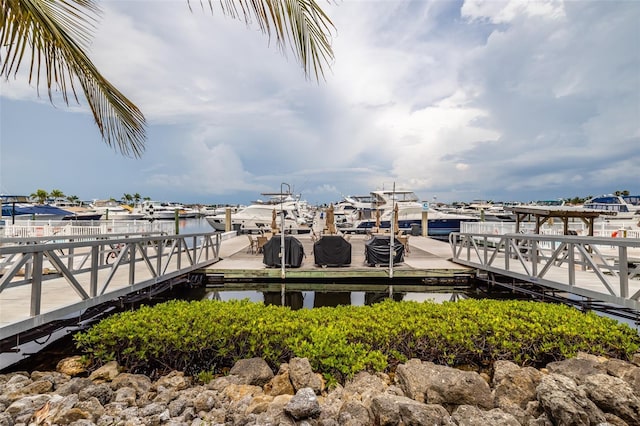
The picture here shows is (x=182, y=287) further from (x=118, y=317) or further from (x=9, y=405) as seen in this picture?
(x=9, y=405)

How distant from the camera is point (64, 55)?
2.80 metres

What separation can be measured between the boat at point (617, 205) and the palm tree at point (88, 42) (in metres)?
30.1

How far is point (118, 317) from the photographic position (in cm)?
481

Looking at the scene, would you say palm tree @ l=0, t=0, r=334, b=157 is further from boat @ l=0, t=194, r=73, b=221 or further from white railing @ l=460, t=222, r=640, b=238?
boat @ l=0, t=194, r=73, b=221

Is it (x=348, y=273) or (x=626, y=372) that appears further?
(x=348, y=273)

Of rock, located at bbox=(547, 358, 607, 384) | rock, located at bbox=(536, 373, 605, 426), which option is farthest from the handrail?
rock, located at bbox=(536, 373, 605, 426)

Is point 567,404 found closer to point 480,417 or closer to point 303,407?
point 480,417

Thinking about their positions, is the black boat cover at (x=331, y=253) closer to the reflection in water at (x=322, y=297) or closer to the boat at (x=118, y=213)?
the reflection in water at (x=322, y=297)

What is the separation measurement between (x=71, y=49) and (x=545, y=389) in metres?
5.11

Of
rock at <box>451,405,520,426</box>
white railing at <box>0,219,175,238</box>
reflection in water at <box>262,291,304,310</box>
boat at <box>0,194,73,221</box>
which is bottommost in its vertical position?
reflection in water at <box>262,291,304,310</box>

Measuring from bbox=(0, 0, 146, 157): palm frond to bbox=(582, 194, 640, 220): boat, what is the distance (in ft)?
101

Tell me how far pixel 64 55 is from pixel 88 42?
23cm

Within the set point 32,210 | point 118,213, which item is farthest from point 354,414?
point 118,213

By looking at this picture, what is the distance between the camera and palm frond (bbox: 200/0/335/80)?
6.48ft
